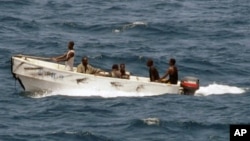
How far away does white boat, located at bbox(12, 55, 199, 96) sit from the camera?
1734 inches

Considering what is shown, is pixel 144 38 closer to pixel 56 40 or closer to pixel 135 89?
pixel 56 40

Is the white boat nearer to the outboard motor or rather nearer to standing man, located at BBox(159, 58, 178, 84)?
standing man, located at BBox(159, 58, 178, 84)

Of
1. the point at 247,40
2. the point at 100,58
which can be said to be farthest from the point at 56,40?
the point at 247,40

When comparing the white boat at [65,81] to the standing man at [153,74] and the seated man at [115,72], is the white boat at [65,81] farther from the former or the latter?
the standing man at [153,74]

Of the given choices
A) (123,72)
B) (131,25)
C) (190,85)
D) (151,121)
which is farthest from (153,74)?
(131,25)

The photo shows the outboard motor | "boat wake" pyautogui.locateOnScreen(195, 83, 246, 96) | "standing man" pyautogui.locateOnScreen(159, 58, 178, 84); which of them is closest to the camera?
"standing man" pyautogui.locateOnScreen(159, 58, 178, 84)

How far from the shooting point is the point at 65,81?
44125 mm

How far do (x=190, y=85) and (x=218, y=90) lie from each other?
5.77 ft

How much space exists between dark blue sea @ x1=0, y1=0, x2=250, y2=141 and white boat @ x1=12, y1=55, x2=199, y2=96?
1.34 ft

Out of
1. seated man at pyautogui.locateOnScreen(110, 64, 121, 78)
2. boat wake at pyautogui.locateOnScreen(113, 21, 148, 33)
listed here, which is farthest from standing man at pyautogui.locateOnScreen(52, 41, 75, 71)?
boat wake at pyautogui.locateOnScreen(113, 21, 148, 33)

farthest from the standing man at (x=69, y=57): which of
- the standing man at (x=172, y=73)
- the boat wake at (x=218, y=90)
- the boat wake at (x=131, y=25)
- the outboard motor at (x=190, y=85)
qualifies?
the boat wake at (x=131, y=25)

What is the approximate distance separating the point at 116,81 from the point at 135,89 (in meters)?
1.02

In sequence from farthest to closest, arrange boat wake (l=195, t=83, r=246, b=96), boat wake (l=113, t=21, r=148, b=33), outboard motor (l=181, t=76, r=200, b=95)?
boat wake (l=113, t=21, r=148, b=33)
boat wake (l=195, t=83, r=246, b=96)
outboard motor (l=181, t=76, r=200, b=95)

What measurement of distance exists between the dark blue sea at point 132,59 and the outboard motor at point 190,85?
1.29 feet
